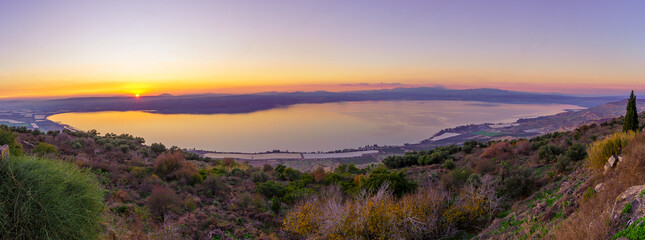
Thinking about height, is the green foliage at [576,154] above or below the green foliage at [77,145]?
above

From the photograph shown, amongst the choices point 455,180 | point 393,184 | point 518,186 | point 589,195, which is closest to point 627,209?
point 589,195

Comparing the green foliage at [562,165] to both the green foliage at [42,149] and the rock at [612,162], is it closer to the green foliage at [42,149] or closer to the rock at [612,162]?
the rock at [612,162]

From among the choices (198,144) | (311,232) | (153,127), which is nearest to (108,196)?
(311,232)

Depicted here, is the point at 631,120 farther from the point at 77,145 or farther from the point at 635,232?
the point at 77,145

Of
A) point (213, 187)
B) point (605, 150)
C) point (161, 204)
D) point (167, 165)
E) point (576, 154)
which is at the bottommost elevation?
point (213, 187)

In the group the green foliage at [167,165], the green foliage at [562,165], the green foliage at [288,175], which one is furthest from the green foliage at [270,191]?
the green foliage at [562,165]

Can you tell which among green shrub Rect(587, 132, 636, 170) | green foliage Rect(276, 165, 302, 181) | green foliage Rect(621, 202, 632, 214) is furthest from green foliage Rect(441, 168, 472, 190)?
green foliage Rect(276, 165, 302, 181)
